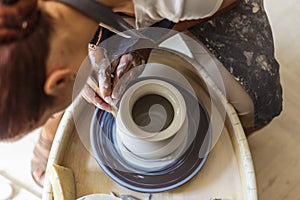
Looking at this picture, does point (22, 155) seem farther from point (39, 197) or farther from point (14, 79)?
point (14, 79)

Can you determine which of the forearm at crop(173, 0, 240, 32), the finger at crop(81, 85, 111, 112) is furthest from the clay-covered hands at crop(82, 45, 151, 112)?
the forearm at crop(173, 0, 240, 32)

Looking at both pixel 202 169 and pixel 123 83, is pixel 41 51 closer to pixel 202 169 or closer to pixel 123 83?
pixel 123 83

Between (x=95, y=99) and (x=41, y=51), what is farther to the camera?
(x=95, y=99)

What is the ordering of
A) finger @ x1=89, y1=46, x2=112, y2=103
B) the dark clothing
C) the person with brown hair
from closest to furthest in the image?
Answer: the person with brown hair < finger @ x1=89, y1=46, x2=112, y2=103 < the dark clothing

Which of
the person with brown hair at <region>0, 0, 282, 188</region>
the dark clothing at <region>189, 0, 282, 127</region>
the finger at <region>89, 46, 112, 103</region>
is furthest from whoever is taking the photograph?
the dark clothing at <region>189, 0, 282, 127</region>

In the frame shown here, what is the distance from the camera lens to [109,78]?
1154 mm

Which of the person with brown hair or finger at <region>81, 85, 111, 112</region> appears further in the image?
finger at <region>81, 85, 111, 112</region>

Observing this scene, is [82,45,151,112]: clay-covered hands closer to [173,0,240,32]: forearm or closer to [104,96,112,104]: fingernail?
[104,96,112,104]: fingernail

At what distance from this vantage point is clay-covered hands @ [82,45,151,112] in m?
1.14

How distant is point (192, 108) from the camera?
3.96 feet

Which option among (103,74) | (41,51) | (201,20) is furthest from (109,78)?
(41,51)

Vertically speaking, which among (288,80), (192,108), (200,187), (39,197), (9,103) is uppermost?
(9,103)

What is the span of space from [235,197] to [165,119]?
26 cm

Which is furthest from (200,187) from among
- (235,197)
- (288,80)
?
(288,80)
